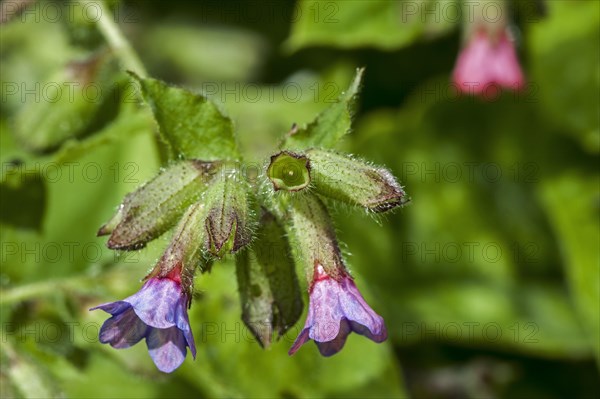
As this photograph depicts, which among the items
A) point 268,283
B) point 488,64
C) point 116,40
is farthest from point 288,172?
point 488,64

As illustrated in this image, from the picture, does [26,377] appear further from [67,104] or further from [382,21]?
[382,21]

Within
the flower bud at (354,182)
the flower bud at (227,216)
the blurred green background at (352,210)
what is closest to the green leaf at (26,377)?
the blurred green background at (352,210)

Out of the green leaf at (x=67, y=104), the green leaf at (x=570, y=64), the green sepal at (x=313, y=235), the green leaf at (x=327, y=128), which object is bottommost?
the green sepal at (x=313, y=235)

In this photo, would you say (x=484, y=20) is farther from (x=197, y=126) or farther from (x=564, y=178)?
(x=197, y=126)

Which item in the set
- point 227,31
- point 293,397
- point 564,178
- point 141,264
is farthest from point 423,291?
point 227,31

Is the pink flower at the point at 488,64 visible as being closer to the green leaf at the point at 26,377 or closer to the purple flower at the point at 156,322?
the purple flower at the point at 156,322

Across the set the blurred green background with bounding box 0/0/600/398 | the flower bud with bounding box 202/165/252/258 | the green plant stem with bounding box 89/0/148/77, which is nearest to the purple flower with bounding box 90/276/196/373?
the flower bud with bounding box 202/165/252/258
